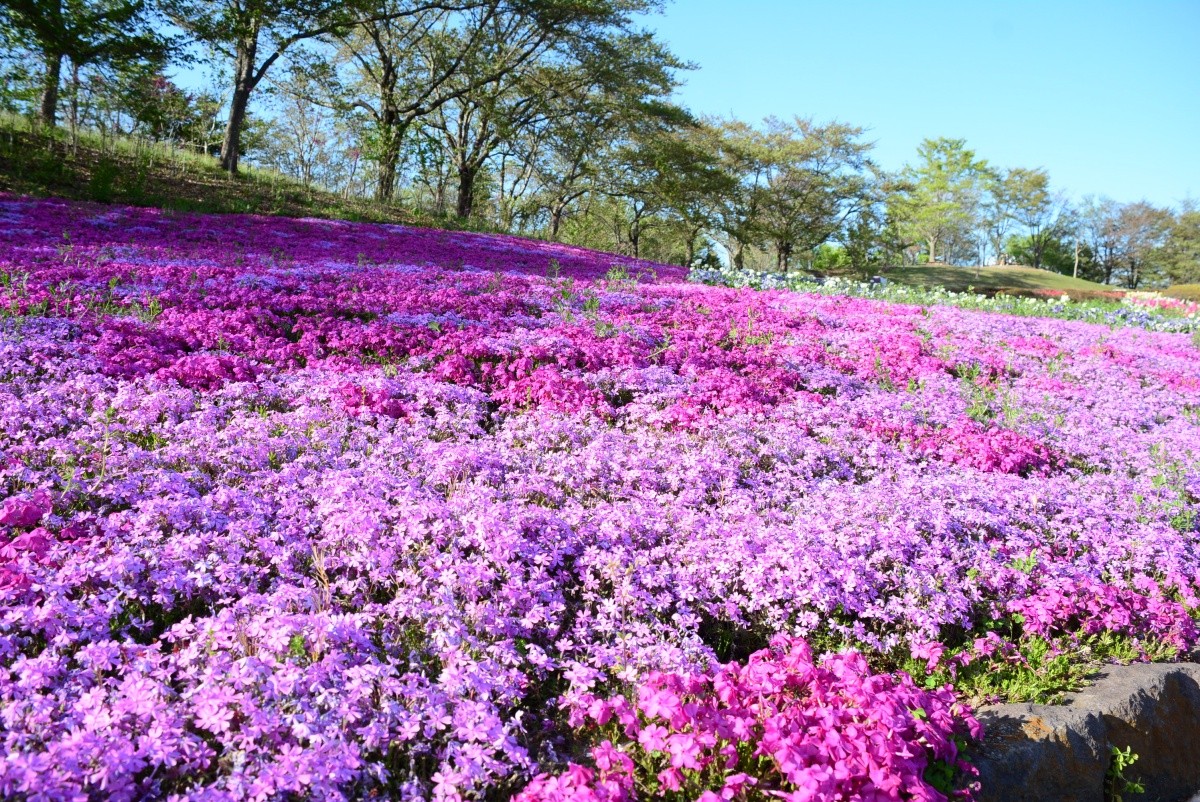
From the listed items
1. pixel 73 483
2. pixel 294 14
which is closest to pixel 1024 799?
pixel 73 483

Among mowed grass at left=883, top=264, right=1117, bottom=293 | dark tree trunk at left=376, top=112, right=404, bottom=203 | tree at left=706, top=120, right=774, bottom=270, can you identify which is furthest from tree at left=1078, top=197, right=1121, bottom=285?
dark tree trunk at left=376, top=112, right=404, bottom=203

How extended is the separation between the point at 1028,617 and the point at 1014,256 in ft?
343

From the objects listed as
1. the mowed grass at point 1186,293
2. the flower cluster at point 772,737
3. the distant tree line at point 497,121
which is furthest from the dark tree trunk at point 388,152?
the mowed grass at point 1186,293

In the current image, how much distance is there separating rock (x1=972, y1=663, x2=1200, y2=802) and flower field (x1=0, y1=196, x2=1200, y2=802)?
209mm

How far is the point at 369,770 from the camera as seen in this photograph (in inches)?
99.1

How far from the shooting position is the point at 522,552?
4047mm

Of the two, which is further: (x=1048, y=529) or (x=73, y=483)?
(x=1048, y=529)

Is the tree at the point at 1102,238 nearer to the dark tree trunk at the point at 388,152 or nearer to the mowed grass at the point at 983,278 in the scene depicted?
the mowed grass at the point at 983,278

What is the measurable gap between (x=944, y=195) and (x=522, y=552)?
70.4 metres

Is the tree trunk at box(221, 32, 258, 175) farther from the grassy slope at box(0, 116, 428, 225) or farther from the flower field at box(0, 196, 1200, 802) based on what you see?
the flower field at box(0, 196, 1200, 802)

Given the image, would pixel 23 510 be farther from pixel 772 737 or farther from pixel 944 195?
pixel 944 195

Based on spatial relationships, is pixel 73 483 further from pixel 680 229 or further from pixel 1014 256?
pixel 1014 256

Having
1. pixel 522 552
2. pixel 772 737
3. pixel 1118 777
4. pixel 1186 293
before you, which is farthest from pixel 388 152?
pixel 1186 293

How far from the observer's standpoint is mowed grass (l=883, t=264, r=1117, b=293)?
52750 millimetres
